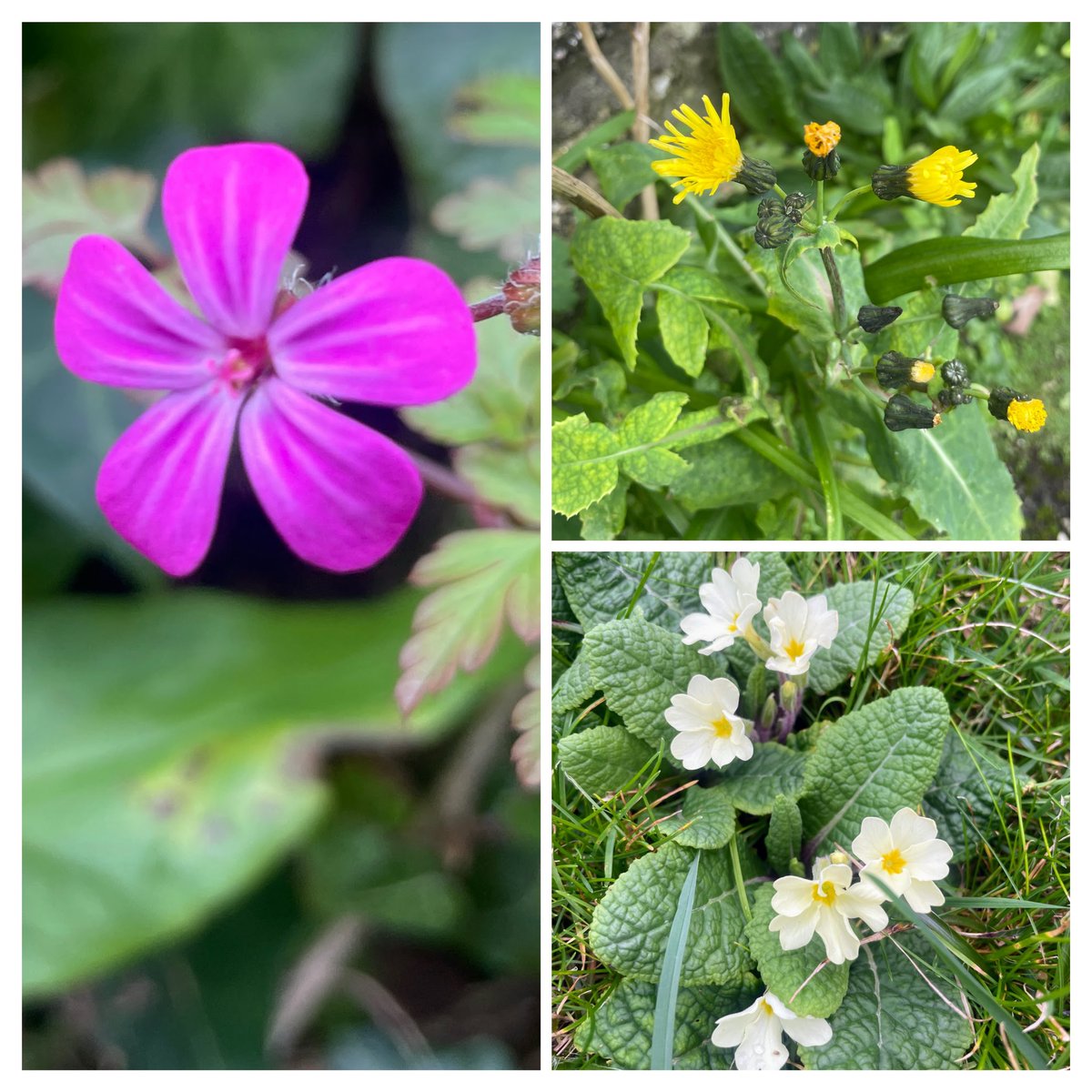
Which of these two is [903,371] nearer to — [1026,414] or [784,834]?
[1026,414]

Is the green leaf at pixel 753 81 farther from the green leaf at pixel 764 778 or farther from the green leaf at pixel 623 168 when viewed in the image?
the green leaf at pixel 764 778

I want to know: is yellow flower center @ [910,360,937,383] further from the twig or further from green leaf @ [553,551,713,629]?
the twig

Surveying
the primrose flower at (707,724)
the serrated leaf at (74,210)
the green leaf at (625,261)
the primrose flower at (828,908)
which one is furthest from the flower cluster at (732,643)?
the serrated leaf at (74,210)

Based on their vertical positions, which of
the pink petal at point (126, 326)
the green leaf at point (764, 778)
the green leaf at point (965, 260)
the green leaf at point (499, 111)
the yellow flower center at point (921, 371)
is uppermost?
the green leaf at point (499, 111)

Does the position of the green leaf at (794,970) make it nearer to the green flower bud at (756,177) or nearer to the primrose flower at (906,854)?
the primrose flower at (906,854)

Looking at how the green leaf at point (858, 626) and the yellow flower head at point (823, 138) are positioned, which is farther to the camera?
the green leaf at point (858, 626)

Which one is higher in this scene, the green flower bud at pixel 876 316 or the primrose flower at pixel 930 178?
the primrose flower at pixel 930 178

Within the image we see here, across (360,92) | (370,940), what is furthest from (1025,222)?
(370,940)
